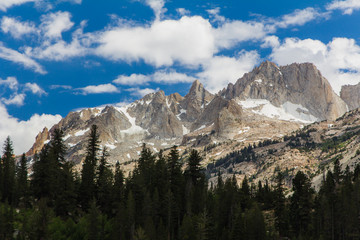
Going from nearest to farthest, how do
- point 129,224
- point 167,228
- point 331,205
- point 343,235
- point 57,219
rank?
1. point 57,219
2. point 129,224
3. point 167,228
4. point 343,235
5. point 331,205

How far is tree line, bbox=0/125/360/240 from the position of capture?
58438mm

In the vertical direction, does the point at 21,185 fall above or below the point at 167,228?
above

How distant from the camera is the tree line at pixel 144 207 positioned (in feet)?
192

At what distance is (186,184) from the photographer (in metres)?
79.3

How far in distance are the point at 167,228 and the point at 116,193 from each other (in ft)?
41.2

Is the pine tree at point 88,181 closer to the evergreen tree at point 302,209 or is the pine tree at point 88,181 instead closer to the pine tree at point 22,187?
the pine tree at point 22,187

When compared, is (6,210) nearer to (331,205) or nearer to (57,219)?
(57,219)

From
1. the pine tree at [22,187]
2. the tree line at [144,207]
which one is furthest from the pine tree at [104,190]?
the pine tree at [22,187]

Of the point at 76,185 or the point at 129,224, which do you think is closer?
the point at 129,224

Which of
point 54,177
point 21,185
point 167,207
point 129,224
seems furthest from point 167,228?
point 21,185

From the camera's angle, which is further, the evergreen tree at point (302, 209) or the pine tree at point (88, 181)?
the evergreen tree at point (302, 209)

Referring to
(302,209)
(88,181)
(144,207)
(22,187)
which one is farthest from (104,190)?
(302,209)

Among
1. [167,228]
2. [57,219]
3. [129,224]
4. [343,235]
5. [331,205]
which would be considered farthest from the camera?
[331,205]

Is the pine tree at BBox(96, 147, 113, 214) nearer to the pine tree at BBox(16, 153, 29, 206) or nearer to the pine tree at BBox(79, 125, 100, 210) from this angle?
the pine tree at BBox(79, 125, 100, 210)
